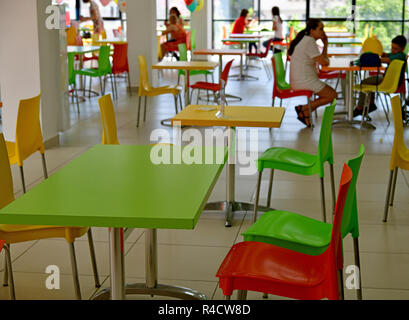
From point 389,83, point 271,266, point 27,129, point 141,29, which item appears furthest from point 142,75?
point 271,266

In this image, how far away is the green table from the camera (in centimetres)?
235

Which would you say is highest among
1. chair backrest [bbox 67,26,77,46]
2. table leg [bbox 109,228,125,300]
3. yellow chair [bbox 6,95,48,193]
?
chair backrest [bbox 67,26,77,46]

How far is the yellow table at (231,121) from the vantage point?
4.38 metres

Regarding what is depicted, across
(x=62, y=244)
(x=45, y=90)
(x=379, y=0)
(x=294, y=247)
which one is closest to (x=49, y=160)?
(x=45, y=90)

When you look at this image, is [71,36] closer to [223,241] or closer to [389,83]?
[389,83]

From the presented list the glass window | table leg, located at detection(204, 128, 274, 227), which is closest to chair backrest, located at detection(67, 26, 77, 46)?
the glass window

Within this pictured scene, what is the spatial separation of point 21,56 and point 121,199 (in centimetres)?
456

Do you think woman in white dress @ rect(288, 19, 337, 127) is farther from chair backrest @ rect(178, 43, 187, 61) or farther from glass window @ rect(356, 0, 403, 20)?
glass window @ rect(356, 0, 403, 20)

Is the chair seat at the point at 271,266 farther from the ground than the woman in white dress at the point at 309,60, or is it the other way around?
the woman in white dress at the point at 309,60

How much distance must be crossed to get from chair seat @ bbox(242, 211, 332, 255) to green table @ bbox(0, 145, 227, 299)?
1.05 feet

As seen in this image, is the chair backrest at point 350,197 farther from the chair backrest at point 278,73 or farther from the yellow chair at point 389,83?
the chair backrest at point 278,73

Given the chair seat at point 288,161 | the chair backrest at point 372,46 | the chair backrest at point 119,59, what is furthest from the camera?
the chair backrest at point 119,59

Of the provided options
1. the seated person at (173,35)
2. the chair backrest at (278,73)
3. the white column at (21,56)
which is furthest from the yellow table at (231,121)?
the seated person at (173,35)
